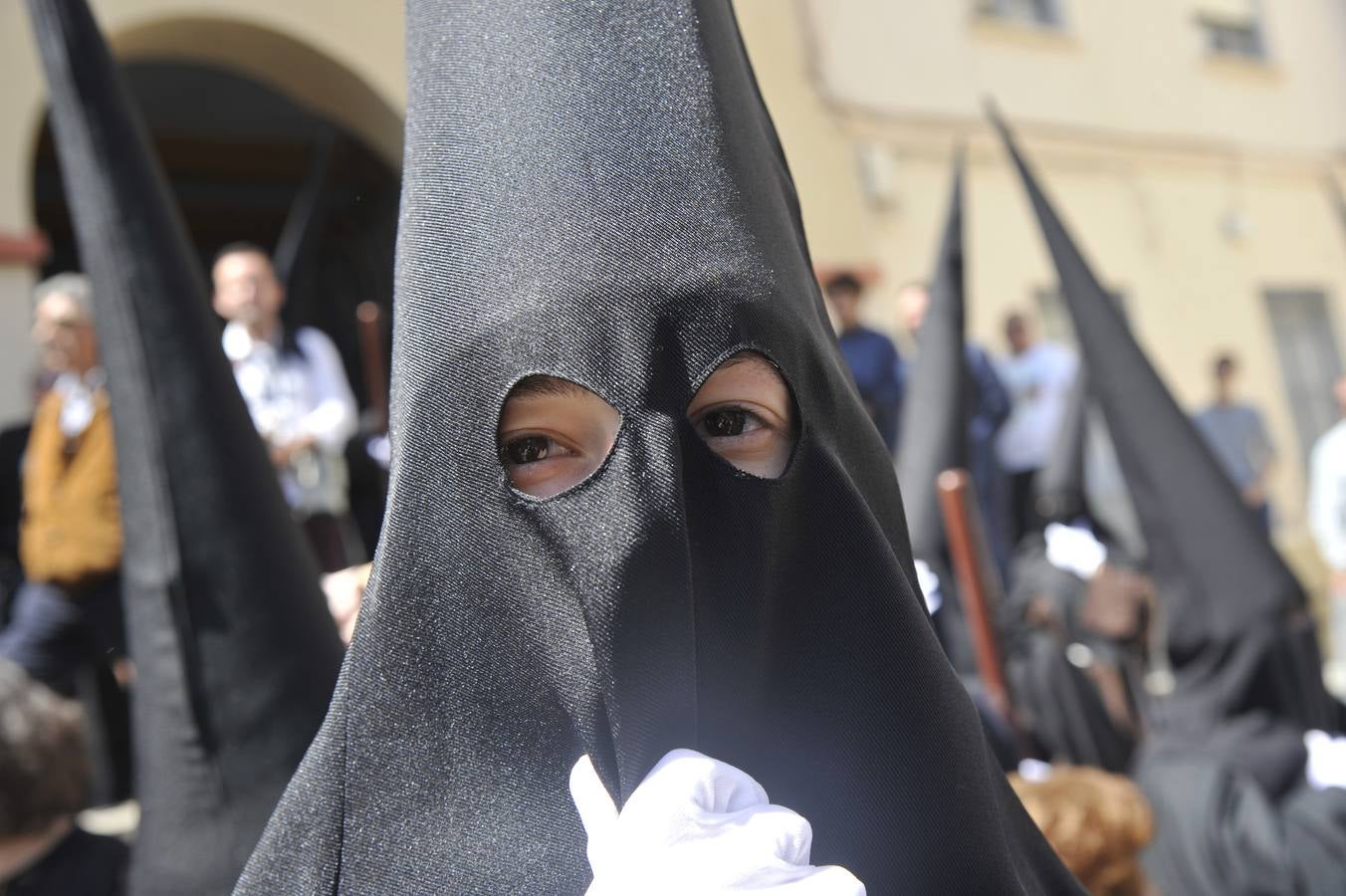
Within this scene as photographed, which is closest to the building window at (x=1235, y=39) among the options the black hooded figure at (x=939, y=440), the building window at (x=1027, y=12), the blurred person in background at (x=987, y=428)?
the building window at (x=1027, y=12)

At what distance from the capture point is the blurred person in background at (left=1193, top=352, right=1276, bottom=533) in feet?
29.5

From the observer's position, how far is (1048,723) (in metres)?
4.52

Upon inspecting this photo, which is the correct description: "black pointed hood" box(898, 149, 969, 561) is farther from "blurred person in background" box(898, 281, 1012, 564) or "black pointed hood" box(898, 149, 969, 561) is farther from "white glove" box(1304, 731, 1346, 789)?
"blurred person in background" box(898, 281, 1012, 564)

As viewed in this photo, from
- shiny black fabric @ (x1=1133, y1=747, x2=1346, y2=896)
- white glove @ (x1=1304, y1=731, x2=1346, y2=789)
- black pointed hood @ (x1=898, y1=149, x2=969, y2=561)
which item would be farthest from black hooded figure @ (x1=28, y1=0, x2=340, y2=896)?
black pointed hood @ (x1=898, y1=149, x2=969, y2=561)

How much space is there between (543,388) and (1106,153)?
35.1 feet

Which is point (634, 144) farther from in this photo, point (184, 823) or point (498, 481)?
point (184, 823)

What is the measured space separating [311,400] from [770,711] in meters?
3.89

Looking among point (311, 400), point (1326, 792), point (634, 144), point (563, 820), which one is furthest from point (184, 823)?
point (311, 400)

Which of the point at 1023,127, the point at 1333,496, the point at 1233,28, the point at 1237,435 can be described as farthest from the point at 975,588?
the point at 1233,28

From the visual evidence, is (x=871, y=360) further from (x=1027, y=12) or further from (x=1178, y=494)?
(x=1027, y=12)

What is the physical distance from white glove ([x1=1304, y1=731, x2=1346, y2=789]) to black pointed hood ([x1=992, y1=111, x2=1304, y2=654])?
0.94 ft

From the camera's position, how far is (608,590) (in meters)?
1.45

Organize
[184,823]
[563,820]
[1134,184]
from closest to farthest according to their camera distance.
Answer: [563,820] → [184,823] → [1134,184]

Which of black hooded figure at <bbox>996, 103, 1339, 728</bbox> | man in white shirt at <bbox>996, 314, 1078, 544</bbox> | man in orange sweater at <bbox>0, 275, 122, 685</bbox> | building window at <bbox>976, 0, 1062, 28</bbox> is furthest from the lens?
building window at <bbox>976, 0, 1062, 28</bbox>
